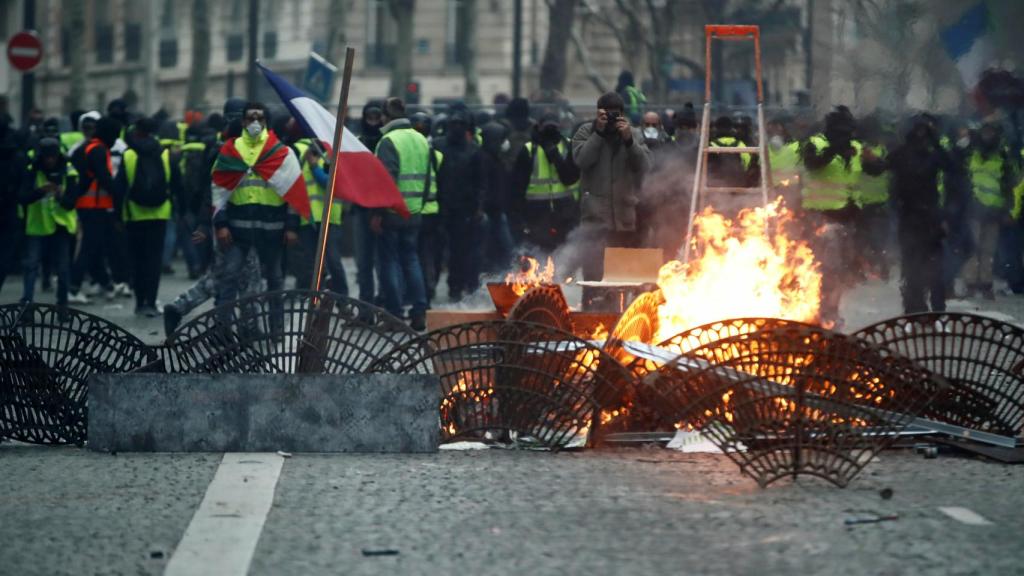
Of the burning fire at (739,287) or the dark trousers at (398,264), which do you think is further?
the dark trousers at (398,264)

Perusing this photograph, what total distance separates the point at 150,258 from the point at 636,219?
506cm

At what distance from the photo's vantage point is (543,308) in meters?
9.84

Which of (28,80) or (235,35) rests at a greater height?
(235,35)

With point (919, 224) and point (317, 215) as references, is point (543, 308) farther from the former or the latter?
point (317, 215)

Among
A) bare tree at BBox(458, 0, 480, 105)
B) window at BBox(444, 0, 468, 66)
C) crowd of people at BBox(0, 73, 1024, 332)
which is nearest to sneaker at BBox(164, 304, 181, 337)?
crowd of people at BBox(0, 73, 1024, 332)

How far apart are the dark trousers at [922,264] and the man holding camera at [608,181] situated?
2.49 metres

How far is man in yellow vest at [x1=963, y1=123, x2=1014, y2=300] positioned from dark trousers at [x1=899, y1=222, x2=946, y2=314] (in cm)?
311

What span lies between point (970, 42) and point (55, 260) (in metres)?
9.02

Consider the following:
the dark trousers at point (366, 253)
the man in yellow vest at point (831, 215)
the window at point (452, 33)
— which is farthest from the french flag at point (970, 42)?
the window at point (452, 33)

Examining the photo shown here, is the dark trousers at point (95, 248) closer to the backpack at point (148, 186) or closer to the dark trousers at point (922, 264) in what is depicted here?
the backpack at point (148, 186)

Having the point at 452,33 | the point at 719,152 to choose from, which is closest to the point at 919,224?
the point at 719,152

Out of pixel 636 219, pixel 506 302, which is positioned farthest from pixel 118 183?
pixel 506 302

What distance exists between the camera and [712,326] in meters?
9.17

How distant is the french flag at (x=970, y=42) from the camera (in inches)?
552
